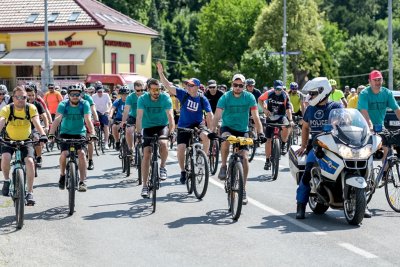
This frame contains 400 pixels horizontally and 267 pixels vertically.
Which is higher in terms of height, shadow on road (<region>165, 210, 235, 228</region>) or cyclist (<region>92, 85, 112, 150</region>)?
cyclist (<region>92, 85, 112, 150</region>)

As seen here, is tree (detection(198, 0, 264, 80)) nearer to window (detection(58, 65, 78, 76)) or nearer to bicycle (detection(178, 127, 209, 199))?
window (detection(58, 65, 78, 76))

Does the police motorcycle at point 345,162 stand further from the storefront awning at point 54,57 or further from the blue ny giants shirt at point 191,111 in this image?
the storefront awning at point 54,57

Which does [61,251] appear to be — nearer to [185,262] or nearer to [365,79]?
[185,262]

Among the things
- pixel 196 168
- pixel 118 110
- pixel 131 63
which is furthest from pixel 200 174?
pixel 131 63

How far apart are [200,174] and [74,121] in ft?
6.70

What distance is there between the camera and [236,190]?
38.4 feet

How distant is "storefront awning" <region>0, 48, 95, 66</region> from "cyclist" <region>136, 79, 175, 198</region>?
52077 millimetres

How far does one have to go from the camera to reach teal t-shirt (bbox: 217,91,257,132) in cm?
1319

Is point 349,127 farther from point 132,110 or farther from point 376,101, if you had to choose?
point 132,110

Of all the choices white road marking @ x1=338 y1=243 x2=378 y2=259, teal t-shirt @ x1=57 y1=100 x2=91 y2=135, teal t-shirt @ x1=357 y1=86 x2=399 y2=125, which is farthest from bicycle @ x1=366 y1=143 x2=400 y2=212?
teal t-shirt @ x1=57 y1=100 x2=91 y2=135

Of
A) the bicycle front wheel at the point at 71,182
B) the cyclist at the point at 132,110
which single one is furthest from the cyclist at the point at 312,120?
the cyclist at the point at 132,110

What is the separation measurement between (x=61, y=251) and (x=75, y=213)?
3.09 metres

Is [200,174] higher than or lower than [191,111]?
lower

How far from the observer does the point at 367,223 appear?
11195 mm
